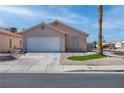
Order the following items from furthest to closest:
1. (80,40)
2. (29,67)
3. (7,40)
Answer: (80,40), (7,40), (29,67)

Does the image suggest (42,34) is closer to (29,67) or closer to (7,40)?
(7,40)

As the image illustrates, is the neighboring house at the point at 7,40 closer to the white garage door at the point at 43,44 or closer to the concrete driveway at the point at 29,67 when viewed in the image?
the white garage door at the point at 43,44

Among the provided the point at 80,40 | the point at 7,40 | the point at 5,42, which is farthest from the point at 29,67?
the point at 80,40

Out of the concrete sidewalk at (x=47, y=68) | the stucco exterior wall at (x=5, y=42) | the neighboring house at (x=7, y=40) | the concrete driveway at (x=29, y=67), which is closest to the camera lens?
the concrete sidewalk at (x=47, y=68)

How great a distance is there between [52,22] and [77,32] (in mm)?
4130

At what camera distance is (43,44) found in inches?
1375

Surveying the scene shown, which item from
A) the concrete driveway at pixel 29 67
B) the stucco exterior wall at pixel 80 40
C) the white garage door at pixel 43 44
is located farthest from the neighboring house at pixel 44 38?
the concrete driveway at pixel 29 67

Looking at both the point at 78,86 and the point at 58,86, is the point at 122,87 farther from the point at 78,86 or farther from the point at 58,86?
the point at 58,86

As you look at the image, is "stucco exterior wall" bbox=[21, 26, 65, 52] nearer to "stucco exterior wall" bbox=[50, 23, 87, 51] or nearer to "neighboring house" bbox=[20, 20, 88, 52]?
"neighboring house" bbox=[20, 20, 88, 52]

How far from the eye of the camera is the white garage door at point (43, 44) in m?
34.6

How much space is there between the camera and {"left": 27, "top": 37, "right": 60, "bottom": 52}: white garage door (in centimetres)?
3464

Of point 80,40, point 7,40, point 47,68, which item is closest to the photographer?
point 47,68
